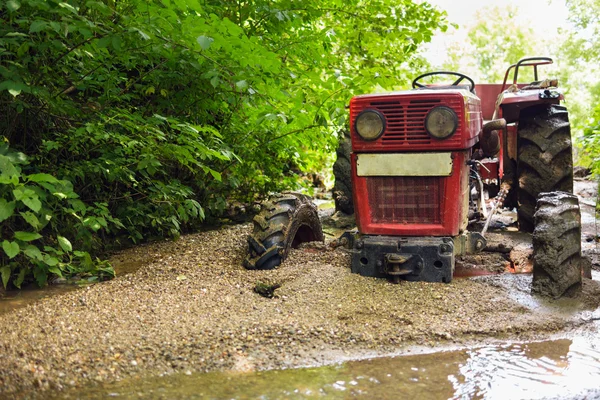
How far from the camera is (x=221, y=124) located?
240 inches

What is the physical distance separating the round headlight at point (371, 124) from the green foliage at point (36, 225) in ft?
6.39

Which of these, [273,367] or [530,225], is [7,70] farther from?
[530,225]

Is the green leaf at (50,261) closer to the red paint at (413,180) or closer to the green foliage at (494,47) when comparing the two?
the red paint at (413,180)

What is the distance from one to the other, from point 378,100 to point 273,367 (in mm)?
2060

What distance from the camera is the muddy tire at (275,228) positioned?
4.37 m

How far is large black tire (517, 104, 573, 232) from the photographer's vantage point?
5.65 m

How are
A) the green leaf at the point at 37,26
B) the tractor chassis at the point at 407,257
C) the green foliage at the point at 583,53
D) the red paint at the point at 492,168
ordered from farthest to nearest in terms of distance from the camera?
the green foliage at the point at 583,53
the red paint at the point at 492,168
the tractor chassis at the point at 407,257
the green leaf at the point at 37,26

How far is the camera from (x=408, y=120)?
13.3ft

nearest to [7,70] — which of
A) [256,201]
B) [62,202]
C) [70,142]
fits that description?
[70,142]

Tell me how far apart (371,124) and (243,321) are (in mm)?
1638

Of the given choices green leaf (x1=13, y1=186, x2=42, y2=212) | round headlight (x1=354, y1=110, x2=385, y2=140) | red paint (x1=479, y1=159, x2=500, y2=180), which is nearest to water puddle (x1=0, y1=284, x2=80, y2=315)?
green leaf (x1=13, y1=186, x2=42, y2=212)

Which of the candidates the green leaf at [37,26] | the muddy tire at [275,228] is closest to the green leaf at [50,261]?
the muddy tire at [275,228]

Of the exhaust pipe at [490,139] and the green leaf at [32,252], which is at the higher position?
the exhaust pipe at [490,139]

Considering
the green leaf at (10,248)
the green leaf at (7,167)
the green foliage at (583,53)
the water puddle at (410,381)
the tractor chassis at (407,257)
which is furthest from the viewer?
the green foliage at (583,53)
